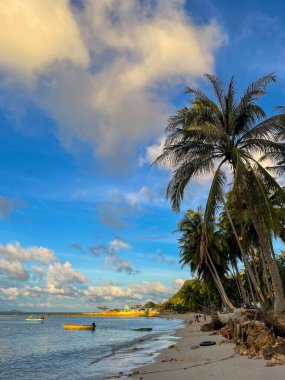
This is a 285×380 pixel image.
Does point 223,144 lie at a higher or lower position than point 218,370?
higher

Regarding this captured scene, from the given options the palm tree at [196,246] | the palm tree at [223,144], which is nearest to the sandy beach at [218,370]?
the palm tree at [223,144]

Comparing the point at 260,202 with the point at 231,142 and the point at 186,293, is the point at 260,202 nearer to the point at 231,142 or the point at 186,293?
the point at 231,142

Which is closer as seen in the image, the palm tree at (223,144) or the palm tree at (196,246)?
the palm tree at (223,144)

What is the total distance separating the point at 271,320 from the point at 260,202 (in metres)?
4.98

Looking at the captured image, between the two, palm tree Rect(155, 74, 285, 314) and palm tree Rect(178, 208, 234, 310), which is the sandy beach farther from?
palm tree Rect(178, 208, 234, 310)

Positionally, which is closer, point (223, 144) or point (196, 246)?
point (223, 144)

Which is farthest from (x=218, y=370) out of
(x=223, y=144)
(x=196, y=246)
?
(x=196, y=246)

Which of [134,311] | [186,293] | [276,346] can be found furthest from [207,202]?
[134,311]

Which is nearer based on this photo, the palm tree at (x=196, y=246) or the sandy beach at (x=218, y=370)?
the sandy beach at (x=218, y=370)

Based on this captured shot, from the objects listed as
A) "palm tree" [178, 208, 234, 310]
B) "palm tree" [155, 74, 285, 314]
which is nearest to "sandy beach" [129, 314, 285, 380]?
"palm tree" [155, 74, 285, 314]

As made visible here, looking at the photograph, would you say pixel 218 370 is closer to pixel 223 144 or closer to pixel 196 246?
pixel 223 144

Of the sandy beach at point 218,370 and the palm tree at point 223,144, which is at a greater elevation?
the palm tree at point 223,144

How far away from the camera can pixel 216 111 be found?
1806 centimetres

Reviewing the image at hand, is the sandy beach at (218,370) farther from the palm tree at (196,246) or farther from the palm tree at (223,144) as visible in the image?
the palm tree at (196,246)
